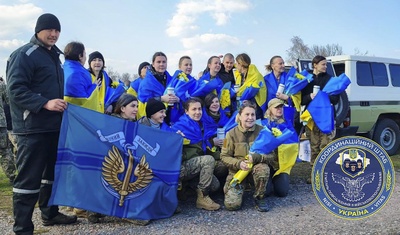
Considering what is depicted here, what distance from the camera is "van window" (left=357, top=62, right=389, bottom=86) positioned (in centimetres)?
782

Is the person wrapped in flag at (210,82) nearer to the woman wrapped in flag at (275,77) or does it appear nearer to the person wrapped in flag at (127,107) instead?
the woman wrapped in flag at (275,77)

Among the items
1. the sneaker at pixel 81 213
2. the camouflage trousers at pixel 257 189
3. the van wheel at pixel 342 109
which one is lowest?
the sneaker at pixel 81 213

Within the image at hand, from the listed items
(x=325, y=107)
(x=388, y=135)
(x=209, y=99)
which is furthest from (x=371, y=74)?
(x=209, y=99)

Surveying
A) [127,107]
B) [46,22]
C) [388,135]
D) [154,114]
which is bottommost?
[388,135]

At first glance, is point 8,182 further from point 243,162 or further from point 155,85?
point 243,162

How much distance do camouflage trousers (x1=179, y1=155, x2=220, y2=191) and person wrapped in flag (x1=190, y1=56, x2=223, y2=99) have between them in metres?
1.15

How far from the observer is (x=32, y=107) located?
3432 mm

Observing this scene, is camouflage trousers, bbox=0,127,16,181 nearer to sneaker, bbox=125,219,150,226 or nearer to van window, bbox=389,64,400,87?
sneaker, bbox=125,219,150,226

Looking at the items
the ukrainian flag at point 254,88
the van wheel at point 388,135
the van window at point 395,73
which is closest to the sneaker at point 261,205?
the ukrainian flag at point 254,88

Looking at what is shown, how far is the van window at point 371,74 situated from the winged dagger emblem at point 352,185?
4.38m

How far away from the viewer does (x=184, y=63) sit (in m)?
5.53

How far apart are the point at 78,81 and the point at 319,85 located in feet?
12.5

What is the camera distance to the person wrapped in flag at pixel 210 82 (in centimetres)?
533
